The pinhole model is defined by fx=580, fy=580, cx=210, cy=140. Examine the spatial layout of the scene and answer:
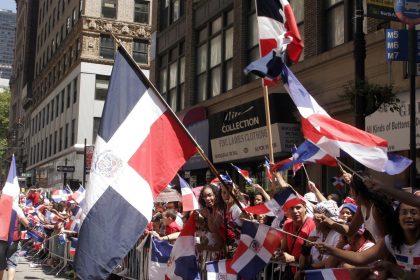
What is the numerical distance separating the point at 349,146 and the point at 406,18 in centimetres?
406

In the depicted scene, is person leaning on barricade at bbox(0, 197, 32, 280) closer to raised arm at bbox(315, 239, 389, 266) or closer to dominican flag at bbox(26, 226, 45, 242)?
dominican flag at bbox(26, 226, 45, 242)

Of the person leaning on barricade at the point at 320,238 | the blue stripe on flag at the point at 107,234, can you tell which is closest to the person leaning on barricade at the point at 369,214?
the person leaning on barricade at the point at 320,238

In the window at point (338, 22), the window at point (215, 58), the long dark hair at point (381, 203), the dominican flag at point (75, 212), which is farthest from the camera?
the window at point (215, 58)

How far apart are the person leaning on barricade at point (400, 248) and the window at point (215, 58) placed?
1689cm

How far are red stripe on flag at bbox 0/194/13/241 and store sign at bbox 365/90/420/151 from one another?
25.0 feet

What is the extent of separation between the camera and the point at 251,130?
1839 cm

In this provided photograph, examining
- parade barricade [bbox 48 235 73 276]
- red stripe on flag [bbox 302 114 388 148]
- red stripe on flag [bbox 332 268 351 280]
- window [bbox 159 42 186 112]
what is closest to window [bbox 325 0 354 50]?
parade barricade [bbox 48 235 73 276]

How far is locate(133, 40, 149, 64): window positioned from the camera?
147ft

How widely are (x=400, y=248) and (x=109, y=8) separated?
4285 cm

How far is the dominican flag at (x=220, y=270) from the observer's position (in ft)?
21.9

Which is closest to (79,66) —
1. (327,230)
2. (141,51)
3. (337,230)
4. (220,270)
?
(141,51)

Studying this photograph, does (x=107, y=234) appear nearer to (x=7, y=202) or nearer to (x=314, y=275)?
(x=314, y=275)

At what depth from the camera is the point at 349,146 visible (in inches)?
216

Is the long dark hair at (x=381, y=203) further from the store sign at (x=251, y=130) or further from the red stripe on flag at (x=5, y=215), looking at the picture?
the store sign at (x=251, y=130)
